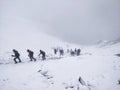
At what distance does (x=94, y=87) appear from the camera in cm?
1357

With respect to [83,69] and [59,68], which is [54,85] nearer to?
[59,68]

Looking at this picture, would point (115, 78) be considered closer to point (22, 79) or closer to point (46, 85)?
point (46, 85)

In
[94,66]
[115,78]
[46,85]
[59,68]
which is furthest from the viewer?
[94,66]

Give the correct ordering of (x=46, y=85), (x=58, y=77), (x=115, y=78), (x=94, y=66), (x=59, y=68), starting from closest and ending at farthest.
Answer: (x=46, y=85) → (x=58, y=77) → (x=115, y=78) → (x=59, y=68) → (x=94, y=66)

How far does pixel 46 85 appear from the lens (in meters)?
12.9

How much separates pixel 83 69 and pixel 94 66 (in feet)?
8.02

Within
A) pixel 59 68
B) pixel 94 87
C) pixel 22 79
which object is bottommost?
pixel 94 87

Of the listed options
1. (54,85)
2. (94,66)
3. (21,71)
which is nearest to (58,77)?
(54,85)

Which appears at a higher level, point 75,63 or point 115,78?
point 75,63

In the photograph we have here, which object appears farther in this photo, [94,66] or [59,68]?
[94,66]

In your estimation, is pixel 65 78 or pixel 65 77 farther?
pixel 65 77

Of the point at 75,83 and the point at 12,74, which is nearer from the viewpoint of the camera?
the point at 75,83

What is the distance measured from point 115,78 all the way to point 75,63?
19.7 ft

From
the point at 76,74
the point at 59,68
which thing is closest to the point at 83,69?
the point at 76,74
